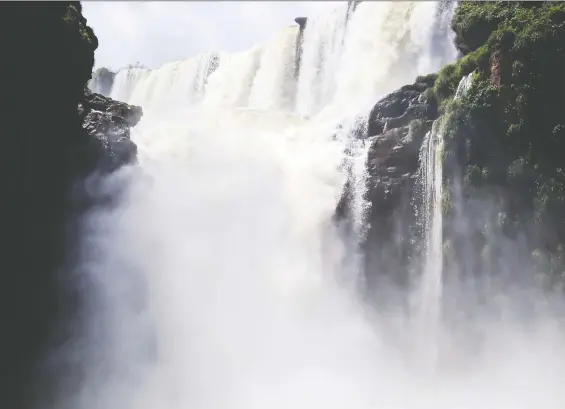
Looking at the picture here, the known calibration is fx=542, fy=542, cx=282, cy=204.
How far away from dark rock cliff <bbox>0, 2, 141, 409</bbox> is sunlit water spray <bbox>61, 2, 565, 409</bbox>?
1141mm

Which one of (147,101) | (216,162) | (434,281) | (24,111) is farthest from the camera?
(147,101)

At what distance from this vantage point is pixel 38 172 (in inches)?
608

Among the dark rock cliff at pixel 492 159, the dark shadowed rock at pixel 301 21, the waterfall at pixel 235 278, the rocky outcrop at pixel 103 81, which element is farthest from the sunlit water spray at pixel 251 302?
the rocky outcrop at pixel 103 81

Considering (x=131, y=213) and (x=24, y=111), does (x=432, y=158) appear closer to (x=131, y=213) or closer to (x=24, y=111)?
(x=131, y=213)

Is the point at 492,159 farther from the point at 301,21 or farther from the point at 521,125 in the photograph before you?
the point at 301,21

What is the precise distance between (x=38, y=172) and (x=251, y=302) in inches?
303

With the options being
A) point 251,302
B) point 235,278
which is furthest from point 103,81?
point 251,302

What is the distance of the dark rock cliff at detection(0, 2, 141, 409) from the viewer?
46.1ft

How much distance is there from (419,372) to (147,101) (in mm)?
27586

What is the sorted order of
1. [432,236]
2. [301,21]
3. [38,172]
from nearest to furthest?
[38,172], [432,236], [301,21]

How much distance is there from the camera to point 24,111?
1438 centimetres

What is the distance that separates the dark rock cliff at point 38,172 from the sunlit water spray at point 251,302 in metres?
1.14

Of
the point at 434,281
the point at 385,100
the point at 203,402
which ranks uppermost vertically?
the point at 385,100

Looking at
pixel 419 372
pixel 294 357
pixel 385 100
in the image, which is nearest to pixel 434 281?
pixel 419 372
